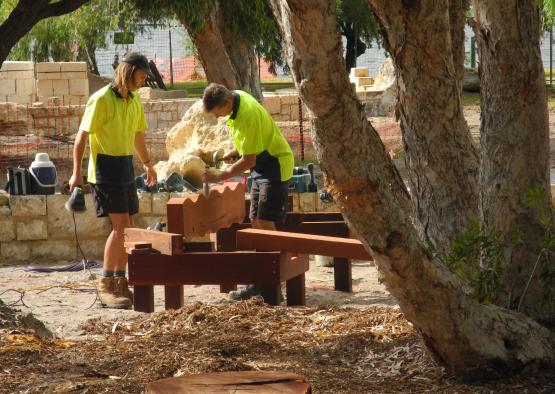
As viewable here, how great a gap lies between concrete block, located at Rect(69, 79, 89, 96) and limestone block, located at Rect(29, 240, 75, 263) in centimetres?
1468

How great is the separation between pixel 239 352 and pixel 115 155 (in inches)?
114

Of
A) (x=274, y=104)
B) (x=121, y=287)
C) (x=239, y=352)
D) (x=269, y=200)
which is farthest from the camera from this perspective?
(x=274, y=104)

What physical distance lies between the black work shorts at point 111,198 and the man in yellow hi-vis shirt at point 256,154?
619 mm

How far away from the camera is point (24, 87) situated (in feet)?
85.3

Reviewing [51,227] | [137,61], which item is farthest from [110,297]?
[51,227]

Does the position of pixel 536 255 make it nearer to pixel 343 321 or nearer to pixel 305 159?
pixel 343 321

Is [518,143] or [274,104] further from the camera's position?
[274,104]

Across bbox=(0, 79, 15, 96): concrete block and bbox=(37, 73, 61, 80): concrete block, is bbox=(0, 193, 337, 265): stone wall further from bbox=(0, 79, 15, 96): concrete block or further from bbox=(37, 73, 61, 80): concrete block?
bbox=(0, 79, 15, 96): concrete block

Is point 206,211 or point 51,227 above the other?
point 206,211

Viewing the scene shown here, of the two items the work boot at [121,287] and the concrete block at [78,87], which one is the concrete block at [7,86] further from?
the work boot at [121,287]

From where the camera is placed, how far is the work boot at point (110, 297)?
Result: 317 inches

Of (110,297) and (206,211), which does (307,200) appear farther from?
(110,297)

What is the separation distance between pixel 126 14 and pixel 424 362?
13766 millimetres

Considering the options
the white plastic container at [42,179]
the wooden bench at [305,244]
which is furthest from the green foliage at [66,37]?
the wooden bench at [305,244]
